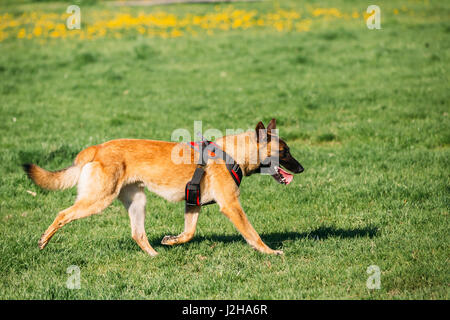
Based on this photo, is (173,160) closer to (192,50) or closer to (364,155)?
(364,155)

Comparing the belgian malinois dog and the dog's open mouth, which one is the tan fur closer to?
the belgian malinois dog

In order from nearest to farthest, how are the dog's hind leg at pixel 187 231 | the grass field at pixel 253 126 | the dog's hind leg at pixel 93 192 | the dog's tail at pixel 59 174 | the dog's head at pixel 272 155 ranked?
the grass field at pixel 253 126
the dog's hind leg at pixel 93 192
the dog's tail at pixel 59 174
the dog's head at pixel 272 155
the dog's hind leg at pixel 187 231

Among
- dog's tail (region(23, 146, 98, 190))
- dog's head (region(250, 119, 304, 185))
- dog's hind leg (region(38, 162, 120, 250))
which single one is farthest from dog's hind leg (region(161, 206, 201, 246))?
dog's tail (region(23, 146, 98, 190))

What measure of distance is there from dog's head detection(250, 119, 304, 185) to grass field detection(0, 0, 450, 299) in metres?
0.79

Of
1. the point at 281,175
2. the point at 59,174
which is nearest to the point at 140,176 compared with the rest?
the point at 59,174

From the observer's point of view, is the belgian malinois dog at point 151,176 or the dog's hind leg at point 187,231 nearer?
the belgian malinois dog at point 151,176

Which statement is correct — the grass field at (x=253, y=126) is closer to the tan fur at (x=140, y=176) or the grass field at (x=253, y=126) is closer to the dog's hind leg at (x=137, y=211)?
the dog's hind leg at (x=137, y=211)

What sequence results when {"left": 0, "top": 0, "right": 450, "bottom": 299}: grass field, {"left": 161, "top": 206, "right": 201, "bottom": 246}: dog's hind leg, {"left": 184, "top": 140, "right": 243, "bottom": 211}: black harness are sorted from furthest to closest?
{"left": 161, "top": 206, "right": 201, "bottom": 246}: dog's hind leg, {"left": 184, "top": 140, "right": 243, "bottom": 211}: black harness, {"left": 0, "top": 0, "right": 450, "bottom": 299}: grass field

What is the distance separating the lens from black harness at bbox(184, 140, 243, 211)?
554 centimetres

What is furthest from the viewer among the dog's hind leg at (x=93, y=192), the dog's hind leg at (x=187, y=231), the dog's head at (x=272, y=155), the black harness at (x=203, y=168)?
the dog's hind leg at (x=187, y=231)

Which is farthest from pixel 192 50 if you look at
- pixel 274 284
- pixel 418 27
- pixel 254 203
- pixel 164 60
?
pixel 274 284

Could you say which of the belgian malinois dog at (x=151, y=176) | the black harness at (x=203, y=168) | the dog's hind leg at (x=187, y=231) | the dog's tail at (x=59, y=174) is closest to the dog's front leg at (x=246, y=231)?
the belgian malinois dog at (x=151, y=176)

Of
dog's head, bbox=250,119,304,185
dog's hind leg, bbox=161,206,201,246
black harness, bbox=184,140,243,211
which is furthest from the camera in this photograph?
dog's hind leg, bbox=161,206,201,246

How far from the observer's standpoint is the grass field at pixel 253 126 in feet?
16.6
